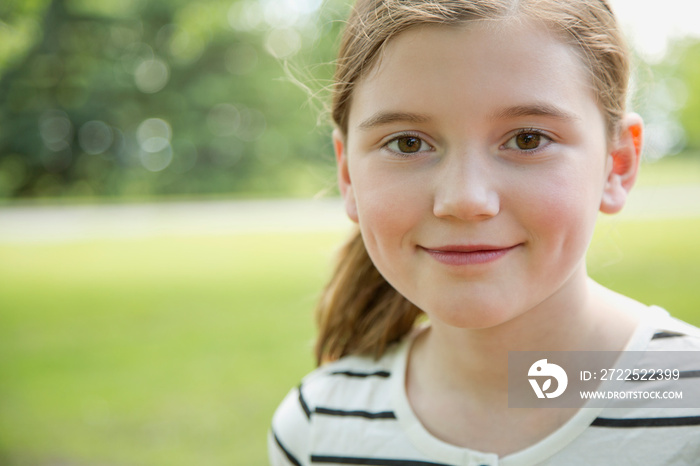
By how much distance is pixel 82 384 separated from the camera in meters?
5.50

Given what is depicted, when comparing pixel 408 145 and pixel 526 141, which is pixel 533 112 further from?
pixel 408 145

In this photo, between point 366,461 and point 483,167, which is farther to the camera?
point 366,461

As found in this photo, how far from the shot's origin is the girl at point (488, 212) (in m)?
1.38

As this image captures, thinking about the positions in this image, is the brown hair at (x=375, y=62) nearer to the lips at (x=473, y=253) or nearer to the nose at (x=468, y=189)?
the nose at (x=468, y=189)

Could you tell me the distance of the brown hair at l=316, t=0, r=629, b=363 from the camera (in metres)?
1.43

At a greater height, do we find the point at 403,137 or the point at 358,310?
the point at 403,137

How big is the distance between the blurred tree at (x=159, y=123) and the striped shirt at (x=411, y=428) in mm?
22931

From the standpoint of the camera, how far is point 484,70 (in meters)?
1.36

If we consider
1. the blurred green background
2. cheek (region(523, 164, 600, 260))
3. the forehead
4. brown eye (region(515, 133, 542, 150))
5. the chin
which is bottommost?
the chin

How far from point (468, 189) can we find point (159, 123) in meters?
26.0

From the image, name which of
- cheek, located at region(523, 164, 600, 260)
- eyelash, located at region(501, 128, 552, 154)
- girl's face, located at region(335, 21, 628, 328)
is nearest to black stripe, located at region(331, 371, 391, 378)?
girl's face, located at region(335, 21, 628, 328)

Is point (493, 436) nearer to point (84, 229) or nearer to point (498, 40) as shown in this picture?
point (498, 40)

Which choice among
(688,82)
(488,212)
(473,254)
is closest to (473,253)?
(473,254)

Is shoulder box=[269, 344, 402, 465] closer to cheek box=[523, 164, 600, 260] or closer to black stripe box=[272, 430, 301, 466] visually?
black stripe box=[272, 430, 301, 466]
